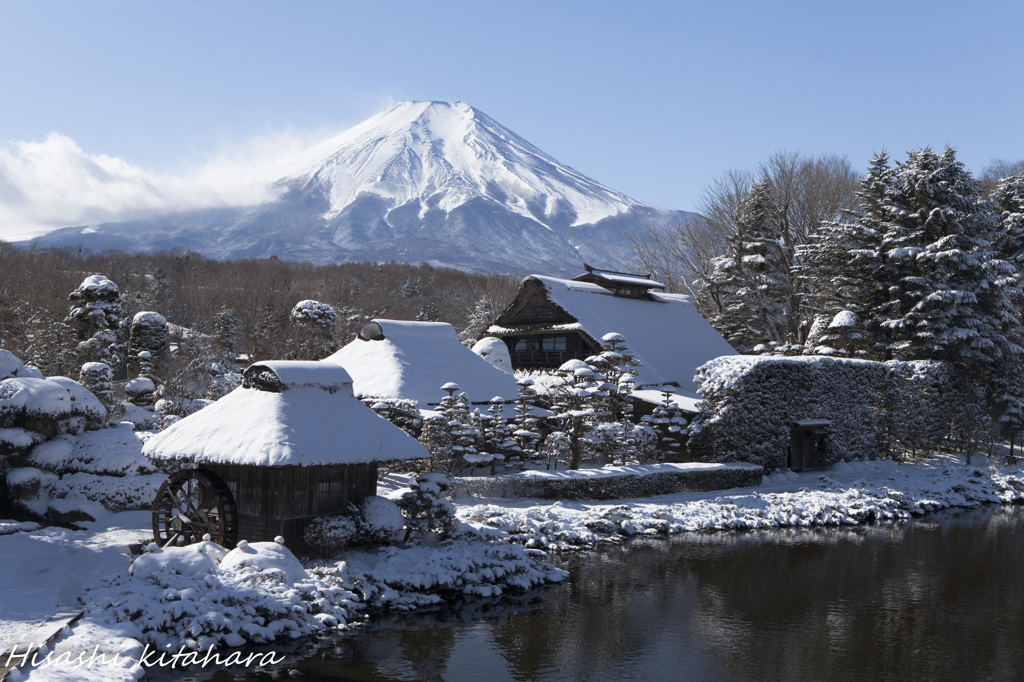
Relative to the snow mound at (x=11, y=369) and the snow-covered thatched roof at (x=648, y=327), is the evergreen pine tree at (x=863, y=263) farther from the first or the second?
the snow mound at (x=11, y=369)

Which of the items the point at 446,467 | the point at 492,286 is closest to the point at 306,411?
the point at 446,467

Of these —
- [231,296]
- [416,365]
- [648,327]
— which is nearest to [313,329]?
[416,365]

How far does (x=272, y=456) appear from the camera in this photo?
1466cm

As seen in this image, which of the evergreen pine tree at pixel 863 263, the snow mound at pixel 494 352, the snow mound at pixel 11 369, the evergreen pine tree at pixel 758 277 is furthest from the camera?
the evergreen pine tree at pixel 758 277

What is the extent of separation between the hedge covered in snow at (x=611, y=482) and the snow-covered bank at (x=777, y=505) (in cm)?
49

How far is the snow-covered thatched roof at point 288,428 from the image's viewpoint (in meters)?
15.0

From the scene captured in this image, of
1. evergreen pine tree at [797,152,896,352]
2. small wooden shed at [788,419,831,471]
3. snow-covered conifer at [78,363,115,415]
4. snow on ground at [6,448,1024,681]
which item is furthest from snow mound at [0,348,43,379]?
evergreen pine tree at [797,152,896,352]

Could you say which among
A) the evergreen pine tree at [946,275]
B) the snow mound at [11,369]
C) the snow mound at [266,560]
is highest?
the evergreen pine tree at [946,275]

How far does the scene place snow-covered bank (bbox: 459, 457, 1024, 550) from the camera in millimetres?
19750

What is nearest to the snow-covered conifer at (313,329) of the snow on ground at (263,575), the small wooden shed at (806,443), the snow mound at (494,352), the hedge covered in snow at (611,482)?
the snow mound at (494,352)

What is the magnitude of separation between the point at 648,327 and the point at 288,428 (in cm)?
2536

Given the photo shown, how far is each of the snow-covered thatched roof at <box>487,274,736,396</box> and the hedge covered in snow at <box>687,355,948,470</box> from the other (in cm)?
453

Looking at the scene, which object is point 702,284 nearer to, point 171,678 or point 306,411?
point 306,411

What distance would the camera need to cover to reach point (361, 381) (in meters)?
28.2
